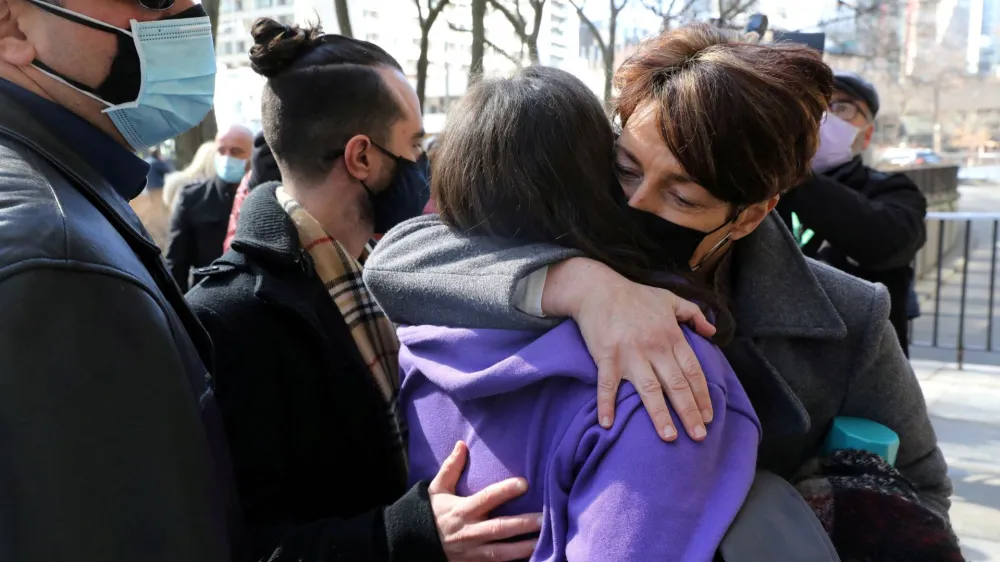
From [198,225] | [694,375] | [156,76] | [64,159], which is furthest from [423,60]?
[694,375]

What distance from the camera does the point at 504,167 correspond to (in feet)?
4.26

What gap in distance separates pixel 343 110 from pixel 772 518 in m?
1.55

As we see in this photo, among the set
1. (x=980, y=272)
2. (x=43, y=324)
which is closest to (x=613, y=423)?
(x=43, y=324)

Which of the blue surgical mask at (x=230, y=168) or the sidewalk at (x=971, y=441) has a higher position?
the blue surgical mask at (x=230, y=168)

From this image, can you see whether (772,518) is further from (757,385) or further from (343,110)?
(343,110)

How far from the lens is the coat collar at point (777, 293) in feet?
4.92

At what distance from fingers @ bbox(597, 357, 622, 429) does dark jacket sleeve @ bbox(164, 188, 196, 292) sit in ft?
14.3

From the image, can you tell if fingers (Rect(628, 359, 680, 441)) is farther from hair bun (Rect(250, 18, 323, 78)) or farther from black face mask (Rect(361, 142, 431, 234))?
hair bun (Rect(250, 18, 323, 78))

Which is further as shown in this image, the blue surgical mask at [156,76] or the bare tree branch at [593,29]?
the bare tree branch at [593,29]

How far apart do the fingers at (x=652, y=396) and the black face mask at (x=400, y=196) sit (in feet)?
3.66

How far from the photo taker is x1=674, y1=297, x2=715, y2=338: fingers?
4.05 feet

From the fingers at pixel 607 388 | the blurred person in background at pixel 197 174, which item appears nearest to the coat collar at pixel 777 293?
the fingers at pixel 607 388

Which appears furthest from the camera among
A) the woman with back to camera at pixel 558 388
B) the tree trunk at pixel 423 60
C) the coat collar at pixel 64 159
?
the tree trunk at pixel 423 60

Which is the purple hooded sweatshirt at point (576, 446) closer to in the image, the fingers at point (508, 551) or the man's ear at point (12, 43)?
the fingers at point (508, 551)
